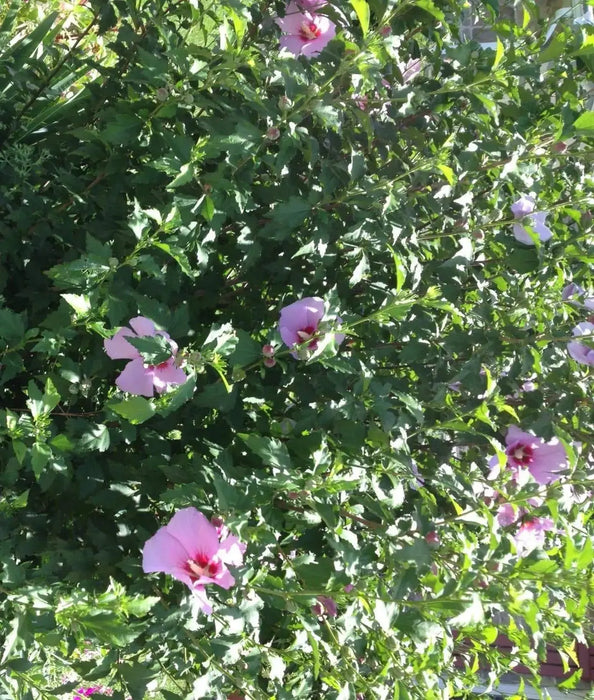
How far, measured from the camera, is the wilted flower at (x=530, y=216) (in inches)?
48.9

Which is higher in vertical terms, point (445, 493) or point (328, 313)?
point (328, 313)

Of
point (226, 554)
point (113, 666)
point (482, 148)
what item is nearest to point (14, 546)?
point (113, 666)

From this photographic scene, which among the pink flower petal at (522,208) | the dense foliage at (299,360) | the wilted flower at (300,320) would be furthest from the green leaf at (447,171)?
the wilted flower at (300,320)

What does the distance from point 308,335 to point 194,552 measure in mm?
306

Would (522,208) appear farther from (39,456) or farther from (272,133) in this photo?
(39,456)

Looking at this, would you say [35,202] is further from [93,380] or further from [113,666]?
[113,666]

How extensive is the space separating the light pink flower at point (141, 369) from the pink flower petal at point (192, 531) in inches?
6.1

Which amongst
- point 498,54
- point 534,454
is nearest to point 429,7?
point 498,54

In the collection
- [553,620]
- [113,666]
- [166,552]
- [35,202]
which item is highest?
[35,202]

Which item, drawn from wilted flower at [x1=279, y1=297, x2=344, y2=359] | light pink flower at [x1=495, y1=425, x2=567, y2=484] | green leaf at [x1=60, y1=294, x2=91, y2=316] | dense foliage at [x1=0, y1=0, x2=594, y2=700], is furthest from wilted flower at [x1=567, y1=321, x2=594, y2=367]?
green leaf at [x1=60, y1=294, x2=91, y2=316]

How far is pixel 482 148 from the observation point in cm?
124

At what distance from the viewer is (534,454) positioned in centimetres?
125

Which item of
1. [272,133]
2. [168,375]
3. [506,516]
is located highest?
[272,133]

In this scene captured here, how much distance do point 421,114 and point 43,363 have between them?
2.34 ft
